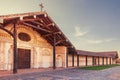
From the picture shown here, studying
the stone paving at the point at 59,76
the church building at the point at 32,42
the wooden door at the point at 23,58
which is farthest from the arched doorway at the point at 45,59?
the stone paving at the point at 59,76

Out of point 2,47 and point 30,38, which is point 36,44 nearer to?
point 30,38

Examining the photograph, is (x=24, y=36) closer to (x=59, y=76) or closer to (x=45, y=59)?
(x=45, y=59)

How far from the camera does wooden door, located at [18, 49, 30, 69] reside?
2148 centimetres

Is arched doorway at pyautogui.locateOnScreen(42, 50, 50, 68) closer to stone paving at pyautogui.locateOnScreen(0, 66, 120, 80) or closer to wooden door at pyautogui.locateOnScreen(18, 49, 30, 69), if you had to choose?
wooden door at pyautogui.locateOnScreen(18, 49, 30, 69)

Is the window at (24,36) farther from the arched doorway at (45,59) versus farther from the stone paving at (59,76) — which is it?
the stone paving at (59,76)

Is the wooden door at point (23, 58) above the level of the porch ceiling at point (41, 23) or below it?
below

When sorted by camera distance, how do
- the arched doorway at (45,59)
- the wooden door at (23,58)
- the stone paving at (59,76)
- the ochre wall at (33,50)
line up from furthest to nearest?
the arched doorway at (45,59)
the wooden door at (23,58)
the ochre wall at (33,50)
the stone paving at (59,76)

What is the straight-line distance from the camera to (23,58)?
2191 cm

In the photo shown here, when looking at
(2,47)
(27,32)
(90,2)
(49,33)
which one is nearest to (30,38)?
(27,32)

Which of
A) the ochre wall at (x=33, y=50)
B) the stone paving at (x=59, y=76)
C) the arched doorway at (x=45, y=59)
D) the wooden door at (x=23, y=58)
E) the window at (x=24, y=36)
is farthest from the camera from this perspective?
the arched doorway at (x=45, y=59)

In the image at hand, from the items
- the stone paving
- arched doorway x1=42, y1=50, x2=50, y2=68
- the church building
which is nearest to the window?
the church building

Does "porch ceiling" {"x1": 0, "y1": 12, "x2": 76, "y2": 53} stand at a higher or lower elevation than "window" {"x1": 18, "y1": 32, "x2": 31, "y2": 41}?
higher

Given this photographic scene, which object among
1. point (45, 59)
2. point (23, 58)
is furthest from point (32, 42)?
point (45, 59)

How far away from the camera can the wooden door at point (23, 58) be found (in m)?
21.5
